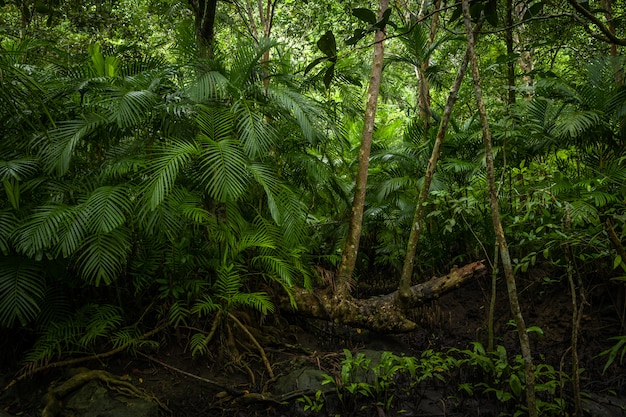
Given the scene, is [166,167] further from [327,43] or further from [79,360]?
[327,43]

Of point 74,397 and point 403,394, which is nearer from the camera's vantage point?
point 74,397

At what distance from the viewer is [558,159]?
502 centimetres

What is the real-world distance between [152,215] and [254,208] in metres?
0.97

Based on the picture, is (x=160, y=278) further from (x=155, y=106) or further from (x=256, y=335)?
(x=155, y=106)

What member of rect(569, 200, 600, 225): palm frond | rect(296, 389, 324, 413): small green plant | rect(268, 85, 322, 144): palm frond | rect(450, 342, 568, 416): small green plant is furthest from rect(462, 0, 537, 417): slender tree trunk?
rect(268, 85, 322, 144): palm frond

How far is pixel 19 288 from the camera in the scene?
10.0ft

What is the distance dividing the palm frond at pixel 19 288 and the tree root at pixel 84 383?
46 centimetres

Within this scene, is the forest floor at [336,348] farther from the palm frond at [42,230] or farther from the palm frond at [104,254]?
the palm frond at [42,230]

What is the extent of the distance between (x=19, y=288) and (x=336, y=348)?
2.42 metres

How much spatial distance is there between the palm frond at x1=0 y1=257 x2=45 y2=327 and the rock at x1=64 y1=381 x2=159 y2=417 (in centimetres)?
56

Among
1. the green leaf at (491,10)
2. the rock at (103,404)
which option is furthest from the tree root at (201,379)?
the green leaf at (491,10)

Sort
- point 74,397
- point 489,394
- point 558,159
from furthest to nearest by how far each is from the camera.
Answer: point 558,159
point 489,394
point 74,397

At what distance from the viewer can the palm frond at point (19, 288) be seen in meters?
2.98

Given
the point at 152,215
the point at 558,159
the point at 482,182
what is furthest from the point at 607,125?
the point at 152,215
